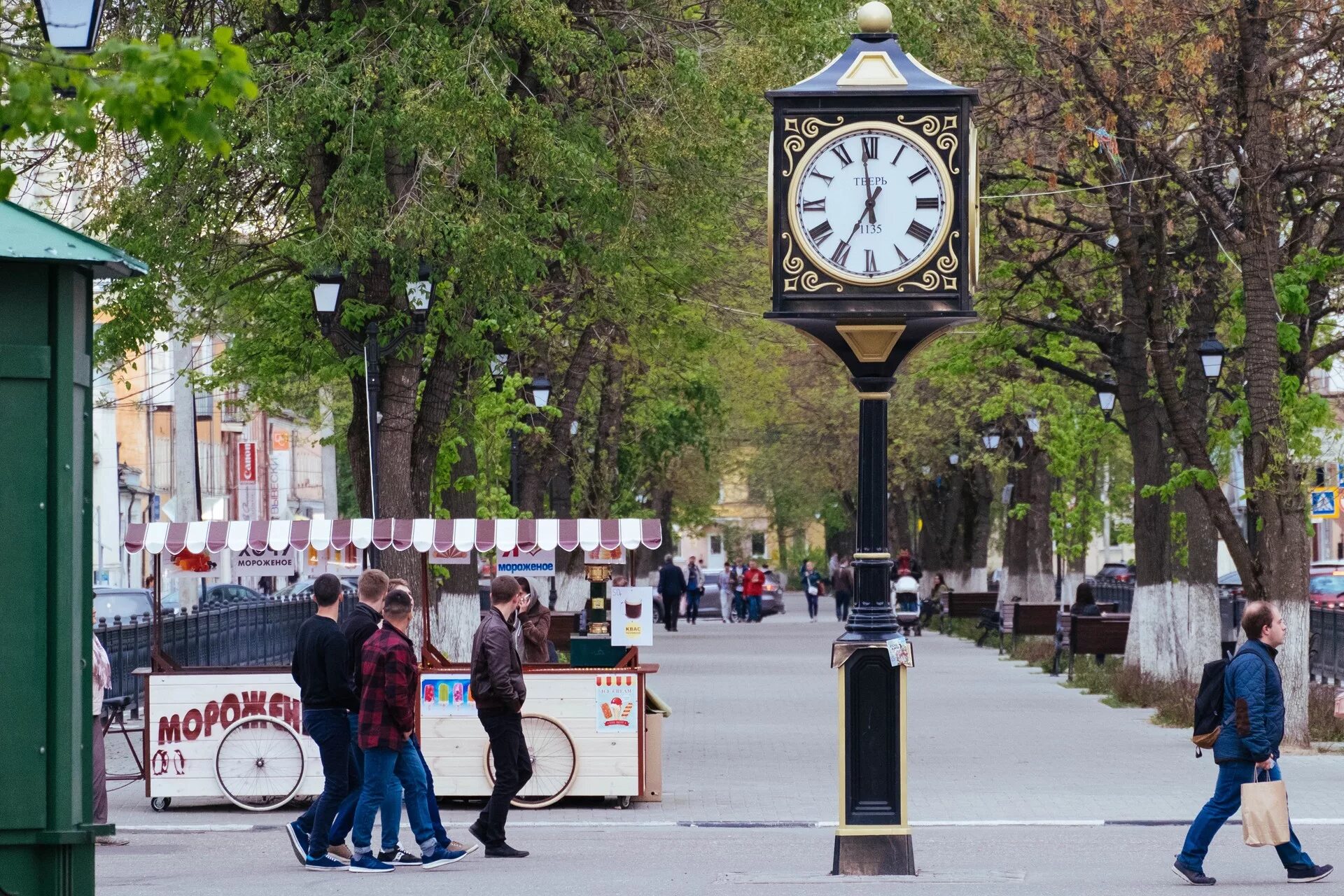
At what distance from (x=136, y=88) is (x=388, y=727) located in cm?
699

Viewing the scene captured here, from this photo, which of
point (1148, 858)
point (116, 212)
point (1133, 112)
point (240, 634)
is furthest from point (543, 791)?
point (240, 634)

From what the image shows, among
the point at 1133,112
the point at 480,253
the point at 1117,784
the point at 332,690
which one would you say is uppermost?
the point at 1133,112

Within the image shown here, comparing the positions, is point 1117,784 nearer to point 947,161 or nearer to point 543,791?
point 543,791

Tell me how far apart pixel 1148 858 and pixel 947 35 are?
1059 centimetres

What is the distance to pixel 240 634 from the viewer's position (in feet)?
99.2

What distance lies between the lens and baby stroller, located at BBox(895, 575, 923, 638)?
149ft

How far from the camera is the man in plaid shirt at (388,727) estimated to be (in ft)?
38.9

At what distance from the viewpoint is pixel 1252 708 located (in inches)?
436

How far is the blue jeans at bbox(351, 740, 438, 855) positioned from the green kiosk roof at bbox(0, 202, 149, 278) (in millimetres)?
6599

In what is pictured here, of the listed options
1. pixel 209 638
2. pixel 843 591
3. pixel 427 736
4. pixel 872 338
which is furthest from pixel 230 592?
pixel 872 338

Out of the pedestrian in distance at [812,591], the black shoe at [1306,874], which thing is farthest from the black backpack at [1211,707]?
the pedestrian in distance at [812,591]

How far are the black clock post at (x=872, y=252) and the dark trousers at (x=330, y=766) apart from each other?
315cm

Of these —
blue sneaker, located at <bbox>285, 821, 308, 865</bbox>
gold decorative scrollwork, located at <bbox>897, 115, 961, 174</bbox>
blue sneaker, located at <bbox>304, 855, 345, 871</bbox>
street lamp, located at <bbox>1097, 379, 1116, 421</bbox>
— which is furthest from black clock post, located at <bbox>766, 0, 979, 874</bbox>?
street lamp, located at <bbox>1097, 379, 1116, 421</bbox>

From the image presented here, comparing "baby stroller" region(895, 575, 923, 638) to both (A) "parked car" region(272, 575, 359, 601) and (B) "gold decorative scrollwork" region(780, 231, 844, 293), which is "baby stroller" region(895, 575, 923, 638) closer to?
(A) "parked car" region(272, 575, 359, 601)
